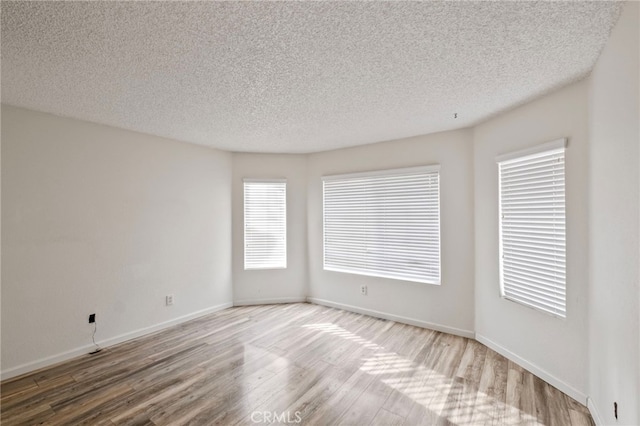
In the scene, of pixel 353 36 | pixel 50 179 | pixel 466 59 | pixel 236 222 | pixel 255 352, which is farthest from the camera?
pixel 236 222

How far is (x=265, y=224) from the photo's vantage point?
184 inches

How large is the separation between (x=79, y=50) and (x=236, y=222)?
3112 mm

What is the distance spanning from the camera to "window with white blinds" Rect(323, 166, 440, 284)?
11.9ft

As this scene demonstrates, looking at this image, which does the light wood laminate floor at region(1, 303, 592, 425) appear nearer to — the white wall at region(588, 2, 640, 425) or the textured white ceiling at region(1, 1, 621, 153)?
the white wall at region(588, 2, 640, 425)

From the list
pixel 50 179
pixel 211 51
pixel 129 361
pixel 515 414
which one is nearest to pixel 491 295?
pixel 515 414

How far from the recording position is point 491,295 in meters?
3.05

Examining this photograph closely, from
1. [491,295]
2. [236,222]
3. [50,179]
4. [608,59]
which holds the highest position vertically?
[608,59]

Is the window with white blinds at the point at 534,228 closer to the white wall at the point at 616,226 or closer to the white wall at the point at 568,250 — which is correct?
the white wall at the point at 568,250

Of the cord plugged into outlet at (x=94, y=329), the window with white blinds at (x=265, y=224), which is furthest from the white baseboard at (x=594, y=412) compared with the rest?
the cord plugged into outlet at (x=94, y=329)

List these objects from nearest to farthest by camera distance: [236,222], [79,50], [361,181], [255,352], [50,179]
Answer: [79,50] < [50,179] < [255,352] < [361,181] < [236,222]

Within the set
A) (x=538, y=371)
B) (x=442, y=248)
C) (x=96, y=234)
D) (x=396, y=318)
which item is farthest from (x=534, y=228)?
(x=96, y=234)

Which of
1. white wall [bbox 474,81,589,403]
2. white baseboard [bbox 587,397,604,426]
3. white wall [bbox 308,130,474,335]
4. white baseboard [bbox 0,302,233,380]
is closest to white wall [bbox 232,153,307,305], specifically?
white wall [bbox 308,130,474,335]

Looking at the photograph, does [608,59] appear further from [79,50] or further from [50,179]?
[50,179]

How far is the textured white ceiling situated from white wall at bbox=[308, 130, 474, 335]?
0.62 meters
